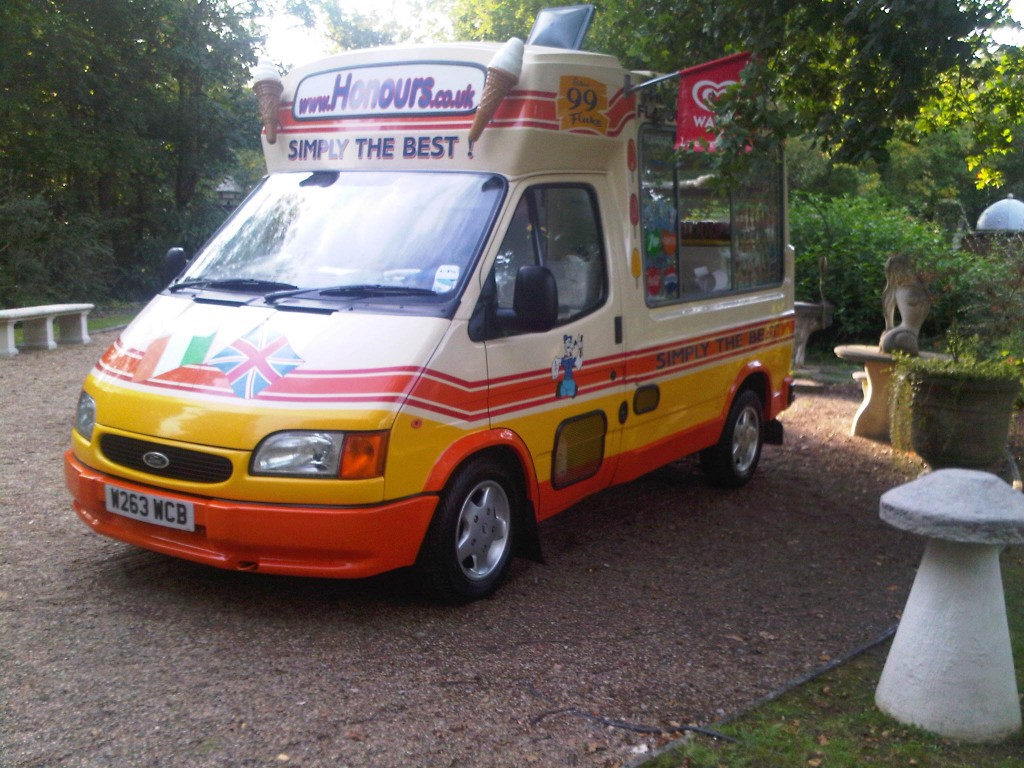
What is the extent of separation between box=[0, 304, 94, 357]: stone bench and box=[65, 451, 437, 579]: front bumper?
369 inches

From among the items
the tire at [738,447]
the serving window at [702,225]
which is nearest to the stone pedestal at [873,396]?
the serving window at [702,225]

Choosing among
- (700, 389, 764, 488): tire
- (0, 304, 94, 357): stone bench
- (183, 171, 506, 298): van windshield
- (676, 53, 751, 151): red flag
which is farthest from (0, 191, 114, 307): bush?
(676, 53, 751, 151): red flag

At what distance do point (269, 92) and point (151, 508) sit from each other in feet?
8.63

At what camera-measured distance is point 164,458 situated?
482cm

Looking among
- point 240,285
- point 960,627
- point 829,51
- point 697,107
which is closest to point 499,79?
point 240,285

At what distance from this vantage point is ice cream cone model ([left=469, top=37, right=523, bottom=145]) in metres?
5.48

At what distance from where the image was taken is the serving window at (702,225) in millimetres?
6770

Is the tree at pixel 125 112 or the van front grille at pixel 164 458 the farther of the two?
the tree at pixel 125 112

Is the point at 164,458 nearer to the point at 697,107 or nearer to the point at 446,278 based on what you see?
the point at 446,278

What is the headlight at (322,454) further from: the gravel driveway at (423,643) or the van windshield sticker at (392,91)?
the van windshield sticker at (392,91)

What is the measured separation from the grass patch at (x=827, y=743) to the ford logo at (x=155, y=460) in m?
2.45

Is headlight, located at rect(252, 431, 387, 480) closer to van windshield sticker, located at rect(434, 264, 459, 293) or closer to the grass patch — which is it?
van windshield sticker, located at rect(434, 264, 459, 293)

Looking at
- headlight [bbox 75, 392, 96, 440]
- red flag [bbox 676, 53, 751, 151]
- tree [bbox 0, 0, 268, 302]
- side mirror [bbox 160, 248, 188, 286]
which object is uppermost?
tree [bbox 0, 0, 268, 302]

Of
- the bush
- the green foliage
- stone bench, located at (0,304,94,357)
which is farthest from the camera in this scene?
the bush
